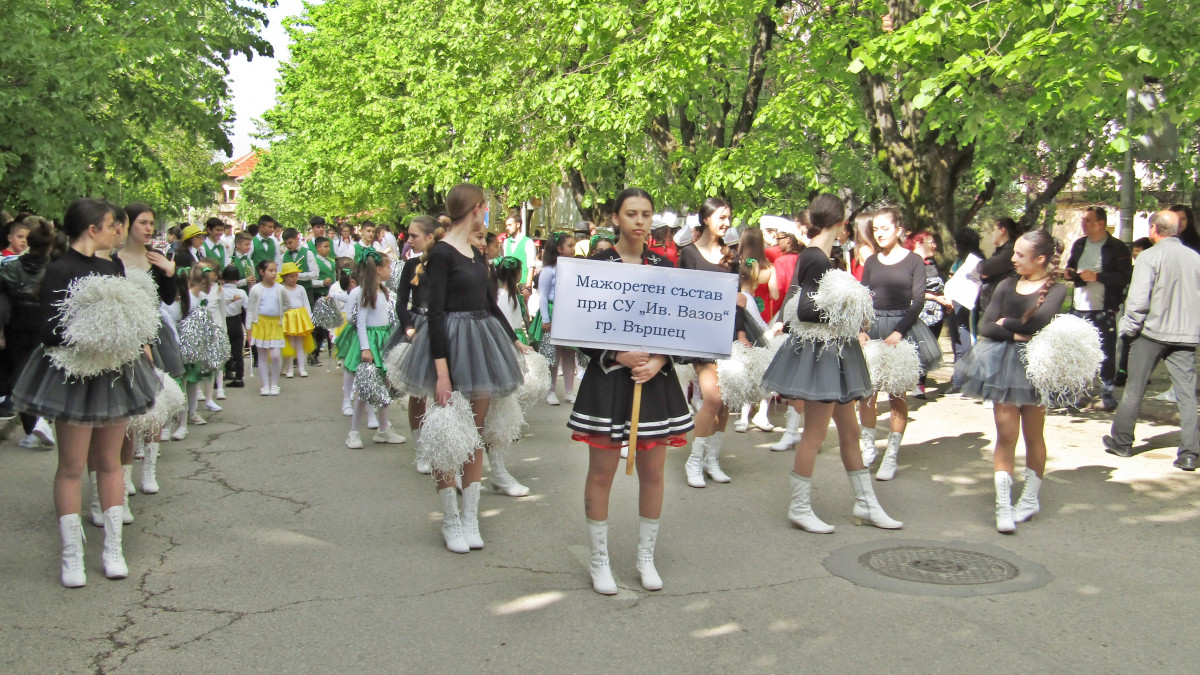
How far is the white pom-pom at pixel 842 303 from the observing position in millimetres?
6727

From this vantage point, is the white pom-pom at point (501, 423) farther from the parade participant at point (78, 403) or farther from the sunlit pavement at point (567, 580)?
the parade participant at point (78, 403)

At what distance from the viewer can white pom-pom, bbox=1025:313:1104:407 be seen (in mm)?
6762

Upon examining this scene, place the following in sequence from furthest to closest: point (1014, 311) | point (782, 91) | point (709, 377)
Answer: point (782, 91)
point (709, 377)
point (1014, 311)

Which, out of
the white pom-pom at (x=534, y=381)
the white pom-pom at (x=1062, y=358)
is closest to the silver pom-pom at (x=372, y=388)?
the white pom-pom at (x=534, y=381)

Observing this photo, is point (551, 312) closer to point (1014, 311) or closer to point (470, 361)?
point (470, 361)

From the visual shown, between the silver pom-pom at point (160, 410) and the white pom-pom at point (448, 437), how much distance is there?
5.45ft

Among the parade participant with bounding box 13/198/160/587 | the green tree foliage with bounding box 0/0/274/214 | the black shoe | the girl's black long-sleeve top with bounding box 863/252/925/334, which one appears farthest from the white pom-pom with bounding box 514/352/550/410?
the green tree foliage with bounding box 0/0/274/214

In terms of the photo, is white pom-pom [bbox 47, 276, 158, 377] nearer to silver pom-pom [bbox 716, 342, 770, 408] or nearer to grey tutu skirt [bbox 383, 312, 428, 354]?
grey tutu skirt [bbox 383, 312, 428, 354]

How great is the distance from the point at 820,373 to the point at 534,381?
95.1 inches

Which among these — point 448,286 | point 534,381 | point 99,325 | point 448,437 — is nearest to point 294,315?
point 534,381

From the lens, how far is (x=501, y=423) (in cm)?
692

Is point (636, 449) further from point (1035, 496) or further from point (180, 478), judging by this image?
point (180, 478)

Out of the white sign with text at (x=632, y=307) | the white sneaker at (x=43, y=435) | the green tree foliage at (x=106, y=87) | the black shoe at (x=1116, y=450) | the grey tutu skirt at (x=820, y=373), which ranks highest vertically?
the green tree foliage at (x=106, y=87)

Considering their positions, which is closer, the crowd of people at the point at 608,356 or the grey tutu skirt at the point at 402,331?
the crowd of people at the point at 608,356
